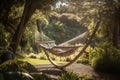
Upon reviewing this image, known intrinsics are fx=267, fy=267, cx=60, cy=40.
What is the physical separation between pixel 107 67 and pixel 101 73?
1.13ft

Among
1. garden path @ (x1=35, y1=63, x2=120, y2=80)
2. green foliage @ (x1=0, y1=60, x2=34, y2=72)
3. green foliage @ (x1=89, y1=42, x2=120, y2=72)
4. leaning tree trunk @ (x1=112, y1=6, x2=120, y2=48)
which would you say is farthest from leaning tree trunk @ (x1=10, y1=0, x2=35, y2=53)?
green foliage @ (x1=0, y1=60, x2=34, y2=72)

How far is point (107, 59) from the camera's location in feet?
28.4

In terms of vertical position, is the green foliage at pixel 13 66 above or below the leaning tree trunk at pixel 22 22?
below

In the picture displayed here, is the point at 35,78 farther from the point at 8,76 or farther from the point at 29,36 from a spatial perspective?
the point at 29,36

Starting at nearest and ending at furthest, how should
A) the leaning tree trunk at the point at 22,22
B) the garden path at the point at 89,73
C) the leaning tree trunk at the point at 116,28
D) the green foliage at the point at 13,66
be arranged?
the green foliage at the point at 13,66 → the garden path at the point at 89,73 → the leaning tree trunk at the point at 22,22 → the leaning tree trunk at the point at 116,28

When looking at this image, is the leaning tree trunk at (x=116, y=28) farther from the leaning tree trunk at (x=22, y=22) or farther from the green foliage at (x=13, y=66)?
the green foliage at (x=13, y=66)

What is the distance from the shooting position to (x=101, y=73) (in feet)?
27.2

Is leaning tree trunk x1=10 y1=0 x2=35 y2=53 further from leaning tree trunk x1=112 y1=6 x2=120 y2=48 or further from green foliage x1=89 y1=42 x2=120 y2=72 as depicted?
leaning tree trunk x1=112 y1=6 x2=120 y2=48

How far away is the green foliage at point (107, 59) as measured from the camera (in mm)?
8430

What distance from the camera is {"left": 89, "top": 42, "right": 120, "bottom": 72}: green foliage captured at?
8.43 meters

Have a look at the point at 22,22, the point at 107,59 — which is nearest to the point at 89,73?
the point at 107,59

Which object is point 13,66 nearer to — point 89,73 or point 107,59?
point 89,73

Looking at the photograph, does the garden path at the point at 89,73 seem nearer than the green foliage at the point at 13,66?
No

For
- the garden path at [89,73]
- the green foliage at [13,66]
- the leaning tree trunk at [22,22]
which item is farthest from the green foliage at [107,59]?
the green foliage at [13,66]
